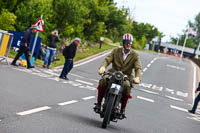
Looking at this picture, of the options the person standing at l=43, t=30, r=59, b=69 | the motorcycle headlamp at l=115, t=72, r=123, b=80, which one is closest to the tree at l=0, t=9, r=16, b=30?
the person standing at l=43, t=30, r=59, b=69

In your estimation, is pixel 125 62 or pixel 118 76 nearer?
pixel 118 76

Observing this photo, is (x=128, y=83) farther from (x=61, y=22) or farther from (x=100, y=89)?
(x=61, y=22)

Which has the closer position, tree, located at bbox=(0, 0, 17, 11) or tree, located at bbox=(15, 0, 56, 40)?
tree, located at bbox=(15, 0, 56, 40)

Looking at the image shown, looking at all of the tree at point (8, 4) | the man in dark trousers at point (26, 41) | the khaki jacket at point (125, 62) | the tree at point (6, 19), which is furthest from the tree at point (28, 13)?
the khaki jacket at point (125, 62)

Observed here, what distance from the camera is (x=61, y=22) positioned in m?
32.5

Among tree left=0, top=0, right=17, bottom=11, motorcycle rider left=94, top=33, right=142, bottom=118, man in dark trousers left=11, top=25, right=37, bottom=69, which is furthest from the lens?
tree left=0, top=0, right=17, bottom=11

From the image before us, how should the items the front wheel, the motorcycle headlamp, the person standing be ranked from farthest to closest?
1. the person standing
2. the motorcycle headlamp
3. the front wheel

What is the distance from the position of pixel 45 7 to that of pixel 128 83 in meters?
20.6

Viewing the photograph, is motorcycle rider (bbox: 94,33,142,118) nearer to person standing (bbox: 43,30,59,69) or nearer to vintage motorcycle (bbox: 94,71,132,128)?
vintage motorcycle (bbox: 94,71,132,128)

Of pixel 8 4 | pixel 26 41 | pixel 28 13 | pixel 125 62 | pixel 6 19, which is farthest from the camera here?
pixel 8 4

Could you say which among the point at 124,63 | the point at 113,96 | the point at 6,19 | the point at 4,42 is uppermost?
the point at 6,19

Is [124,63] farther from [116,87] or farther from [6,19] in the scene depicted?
[6,19]

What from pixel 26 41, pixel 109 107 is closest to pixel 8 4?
pixel 26 41

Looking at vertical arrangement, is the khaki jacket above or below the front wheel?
above
